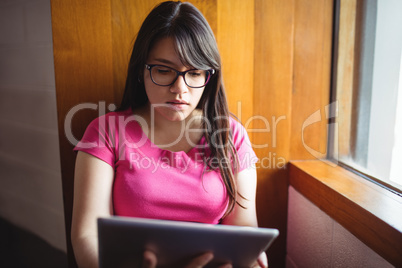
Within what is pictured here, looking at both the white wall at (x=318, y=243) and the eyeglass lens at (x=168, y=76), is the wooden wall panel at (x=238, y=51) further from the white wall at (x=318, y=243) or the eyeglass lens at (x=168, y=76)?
the white wall at (x=318, y=243)

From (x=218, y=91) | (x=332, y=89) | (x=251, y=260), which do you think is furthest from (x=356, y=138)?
(x=251, y=260)

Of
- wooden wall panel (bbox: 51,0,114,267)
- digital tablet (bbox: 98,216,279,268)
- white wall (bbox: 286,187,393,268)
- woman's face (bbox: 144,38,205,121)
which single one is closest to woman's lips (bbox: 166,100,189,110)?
woman's face (bbox: 144,38,205,121)

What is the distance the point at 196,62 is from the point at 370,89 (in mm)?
664

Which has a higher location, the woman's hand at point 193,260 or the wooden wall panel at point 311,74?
the wooden wall panel at point 311,74

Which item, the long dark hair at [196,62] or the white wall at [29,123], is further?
the white wall at [29,123]

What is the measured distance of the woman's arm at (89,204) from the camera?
933 millimetres

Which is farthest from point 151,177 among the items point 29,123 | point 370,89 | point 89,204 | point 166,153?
point 29,123

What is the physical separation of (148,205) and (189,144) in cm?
27

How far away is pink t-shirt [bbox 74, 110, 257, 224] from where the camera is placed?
3.32 ft

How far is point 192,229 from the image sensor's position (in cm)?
63

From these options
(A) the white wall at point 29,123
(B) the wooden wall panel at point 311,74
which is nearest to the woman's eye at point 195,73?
(B) the wooden wall panel at point 311,74

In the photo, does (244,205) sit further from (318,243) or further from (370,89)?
(370,89)

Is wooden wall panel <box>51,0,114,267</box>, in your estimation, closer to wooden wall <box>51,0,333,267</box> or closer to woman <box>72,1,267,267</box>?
wooden wall <box>51,0,333,267</box>

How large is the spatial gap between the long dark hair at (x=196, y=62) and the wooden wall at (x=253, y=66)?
15 cm
